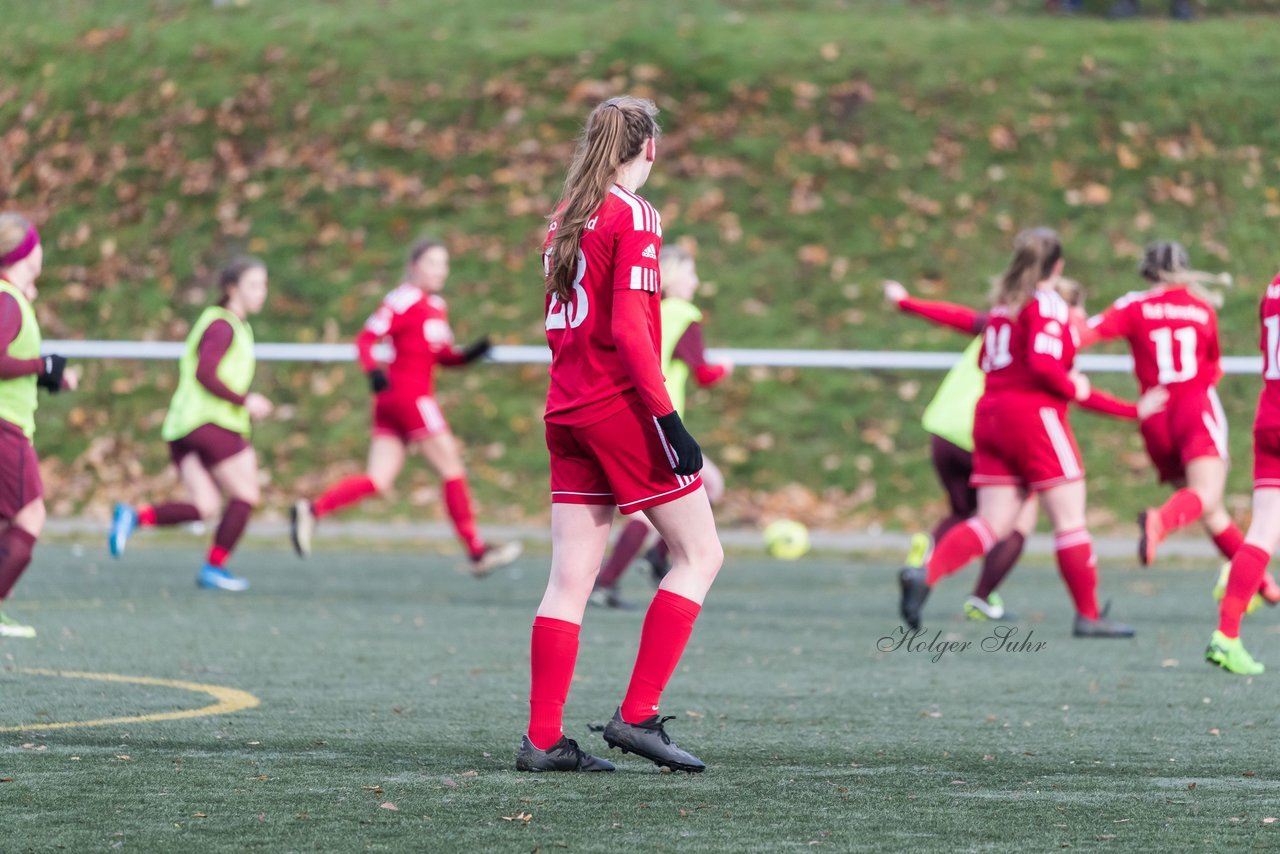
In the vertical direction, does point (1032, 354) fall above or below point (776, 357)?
above

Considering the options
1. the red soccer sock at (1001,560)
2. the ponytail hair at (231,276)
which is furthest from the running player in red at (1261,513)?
the ponytail hair at (231,276)

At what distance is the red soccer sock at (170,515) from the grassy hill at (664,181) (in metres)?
5.15

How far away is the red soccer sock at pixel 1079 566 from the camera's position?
31.7 ft

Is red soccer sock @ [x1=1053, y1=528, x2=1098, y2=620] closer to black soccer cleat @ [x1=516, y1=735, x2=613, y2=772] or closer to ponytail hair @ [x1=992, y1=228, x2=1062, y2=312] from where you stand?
ponytail hair @ [x1=992, y1=228, x2=1062, y2=312]

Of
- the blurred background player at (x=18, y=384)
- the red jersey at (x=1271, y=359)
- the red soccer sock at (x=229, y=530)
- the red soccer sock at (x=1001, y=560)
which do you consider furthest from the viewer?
the red soccer sock at (x=229, y=530)

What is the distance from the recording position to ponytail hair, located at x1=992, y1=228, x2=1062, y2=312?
9430mm

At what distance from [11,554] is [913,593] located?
4348mm

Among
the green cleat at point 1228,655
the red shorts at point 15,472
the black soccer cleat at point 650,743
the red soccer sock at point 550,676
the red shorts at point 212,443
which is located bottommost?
the red shorts at point 212,443

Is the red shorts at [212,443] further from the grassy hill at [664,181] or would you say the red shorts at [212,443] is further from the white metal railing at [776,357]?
the grassy hill at [664,181]

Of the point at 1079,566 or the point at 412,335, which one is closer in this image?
the point at 1079,566

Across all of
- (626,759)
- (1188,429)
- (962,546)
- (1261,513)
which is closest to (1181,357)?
(1188,429)

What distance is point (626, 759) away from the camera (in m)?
5.82

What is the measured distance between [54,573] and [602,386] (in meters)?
8.65

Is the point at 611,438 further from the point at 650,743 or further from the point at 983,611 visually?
the point at 983,611
